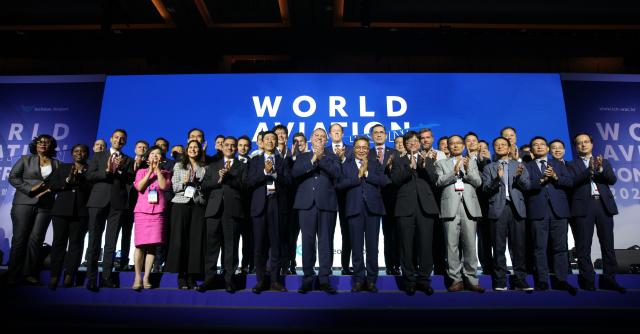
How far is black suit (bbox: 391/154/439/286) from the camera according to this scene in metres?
3.57

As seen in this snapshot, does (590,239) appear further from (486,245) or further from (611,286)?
(486,245)

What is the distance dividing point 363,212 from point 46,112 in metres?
6.42

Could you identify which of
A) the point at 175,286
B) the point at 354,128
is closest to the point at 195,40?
the point at 354,128

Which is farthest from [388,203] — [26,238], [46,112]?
[46,112]

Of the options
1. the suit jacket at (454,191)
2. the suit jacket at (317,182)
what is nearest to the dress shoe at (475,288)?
the suit jacket at (454,191)

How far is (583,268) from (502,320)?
4.22ft

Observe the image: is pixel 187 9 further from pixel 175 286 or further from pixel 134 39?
pixel 175 286

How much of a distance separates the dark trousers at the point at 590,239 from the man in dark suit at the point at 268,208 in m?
2.82

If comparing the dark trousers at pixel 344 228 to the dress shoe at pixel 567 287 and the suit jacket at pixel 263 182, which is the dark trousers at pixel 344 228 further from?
the dress shoe at pixel 567 287

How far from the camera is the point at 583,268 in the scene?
12.3ft

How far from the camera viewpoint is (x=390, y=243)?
441cm

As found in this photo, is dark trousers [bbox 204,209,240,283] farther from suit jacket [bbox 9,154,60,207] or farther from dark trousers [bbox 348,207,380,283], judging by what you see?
suit jacket [bbox 9,154,60,207]

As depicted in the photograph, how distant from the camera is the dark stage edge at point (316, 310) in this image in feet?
9.90

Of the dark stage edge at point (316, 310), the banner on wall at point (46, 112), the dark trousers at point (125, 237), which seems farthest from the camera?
the banner on wall at point (46, 112)
